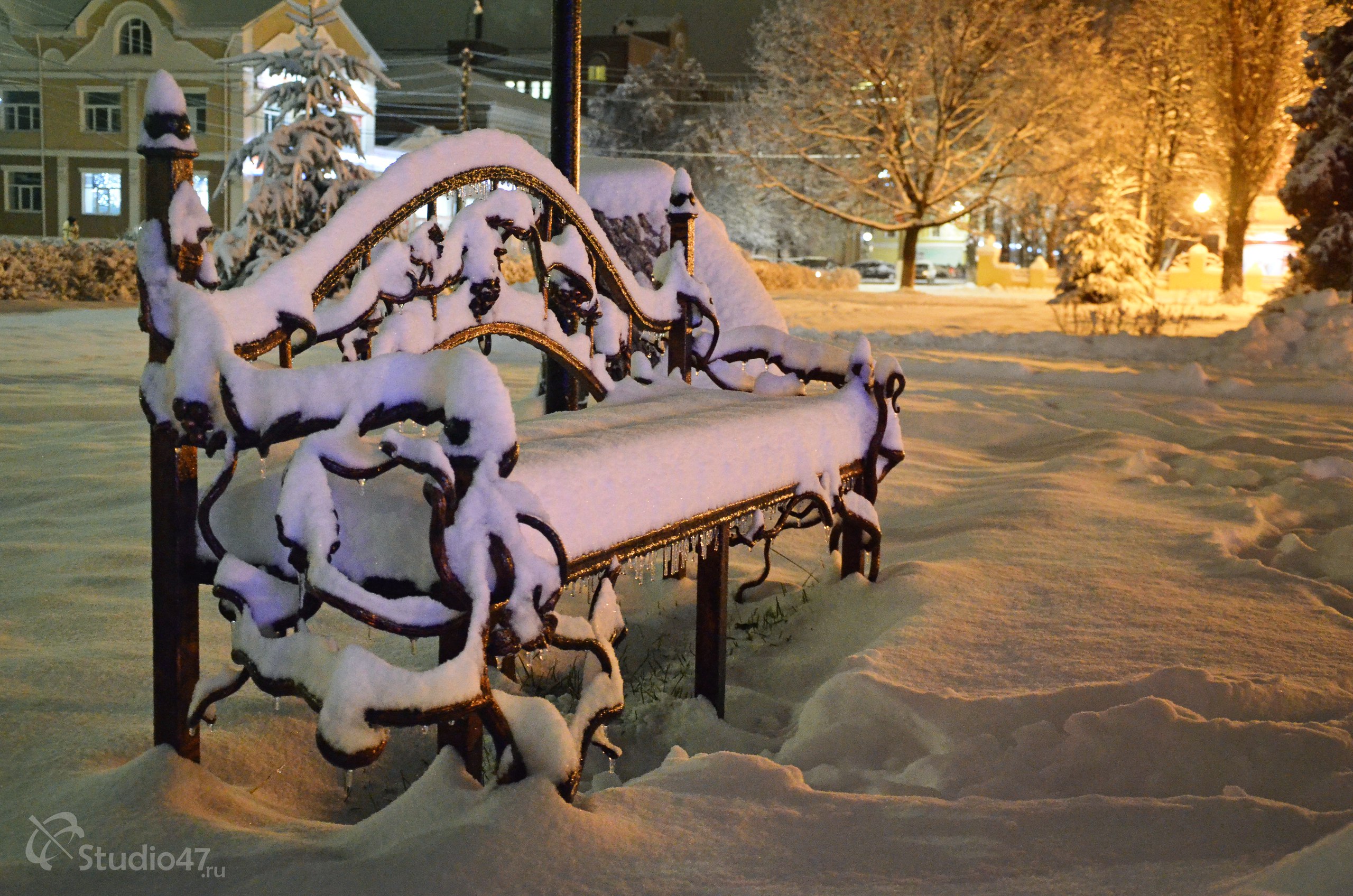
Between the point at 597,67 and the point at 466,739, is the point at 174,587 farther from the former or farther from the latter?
the point at 597,67

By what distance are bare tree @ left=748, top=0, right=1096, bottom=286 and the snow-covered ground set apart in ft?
78.2

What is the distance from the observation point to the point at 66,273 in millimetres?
18266

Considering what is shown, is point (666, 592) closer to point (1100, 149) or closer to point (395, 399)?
point (395, 399)

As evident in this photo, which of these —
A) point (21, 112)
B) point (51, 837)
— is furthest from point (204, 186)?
point (51, 837)

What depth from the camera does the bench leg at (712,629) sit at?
9.14 ft

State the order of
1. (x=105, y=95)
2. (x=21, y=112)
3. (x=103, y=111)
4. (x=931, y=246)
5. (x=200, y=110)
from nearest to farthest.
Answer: (x=200, y=110), (x=105, y=95), (x=103, y=111), (x=21, y=112), (x=931, y=246)

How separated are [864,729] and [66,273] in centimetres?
1885

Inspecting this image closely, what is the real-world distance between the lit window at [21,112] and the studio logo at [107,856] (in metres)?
43.5

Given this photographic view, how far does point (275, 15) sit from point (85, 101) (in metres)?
7.55

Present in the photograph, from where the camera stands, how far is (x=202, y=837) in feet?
6.07

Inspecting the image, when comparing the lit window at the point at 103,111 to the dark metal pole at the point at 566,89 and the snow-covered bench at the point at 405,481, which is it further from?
the snow-covered bench at the point at 405,481

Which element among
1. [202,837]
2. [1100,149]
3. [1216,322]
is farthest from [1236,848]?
[1100,149]

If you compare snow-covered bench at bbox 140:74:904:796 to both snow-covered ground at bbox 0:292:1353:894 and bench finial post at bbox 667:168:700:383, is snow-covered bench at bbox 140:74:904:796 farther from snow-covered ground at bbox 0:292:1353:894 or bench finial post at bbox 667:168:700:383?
bench finial post at bbox 667:168:700:383

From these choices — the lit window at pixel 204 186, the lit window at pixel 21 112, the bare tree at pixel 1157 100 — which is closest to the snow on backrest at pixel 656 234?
the bare tree at pixel 1157 100
